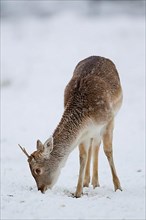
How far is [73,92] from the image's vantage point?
30.5ft

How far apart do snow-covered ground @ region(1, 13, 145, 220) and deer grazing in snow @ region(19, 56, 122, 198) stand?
1.20ft

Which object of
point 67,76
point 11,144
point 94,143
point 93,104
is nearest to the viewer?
point 93,104

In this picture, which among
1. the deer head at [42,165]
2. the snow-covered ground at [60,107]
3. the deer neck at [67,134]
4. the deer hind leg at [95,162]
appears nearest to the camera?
the snow-covered ground at [60,107]

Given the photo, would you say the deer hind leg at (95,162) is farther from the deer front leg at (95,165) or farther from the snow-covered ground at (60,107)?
the snow-covered ground at (60,107)

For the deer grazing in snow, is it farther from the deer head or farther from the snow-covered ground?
the snow-covered ground

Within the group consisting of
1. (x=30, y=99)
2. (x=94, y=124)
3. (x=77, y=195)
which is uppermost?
(x=94, y=124)

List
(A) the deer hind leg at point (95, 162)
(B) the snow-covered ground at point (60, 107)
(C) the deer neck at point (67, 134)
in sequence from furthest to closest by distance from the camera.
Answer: (A) the deer hind leg at point (95, 162), (C) the deer neck at point (67, 134), (B) the snow-covered ground at point (60, 107)

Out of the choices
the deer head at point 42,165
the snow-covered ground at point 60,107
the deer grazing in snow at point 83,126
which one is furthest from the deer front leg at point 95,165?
the deer head at point 42,165

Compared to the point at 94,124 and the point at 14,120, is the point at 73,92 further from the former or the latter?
the point at 14,120

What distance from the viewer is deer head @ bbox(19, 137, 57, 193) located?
27.6 ft

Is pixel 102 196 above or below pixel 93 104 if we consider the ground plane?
below

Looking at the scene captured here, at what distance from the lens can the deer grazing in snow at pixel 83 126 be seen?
850 cm

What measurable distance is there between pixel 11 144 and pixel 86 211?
918cm

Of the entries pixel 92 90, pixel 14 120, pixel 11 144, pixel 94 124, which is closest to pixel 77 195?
pixel 94 124
